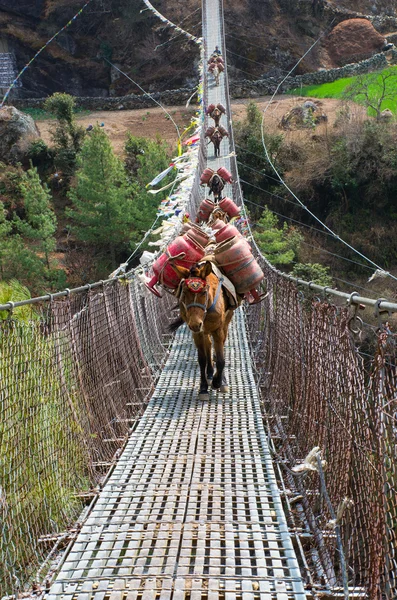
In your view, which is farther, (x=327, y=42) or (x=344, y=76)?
(x=327, y=42)

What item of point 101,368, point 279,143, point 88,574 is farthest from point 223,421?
point 279,143

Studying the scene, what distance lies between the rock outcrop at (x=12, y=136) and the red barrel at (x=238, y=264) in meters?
18.1

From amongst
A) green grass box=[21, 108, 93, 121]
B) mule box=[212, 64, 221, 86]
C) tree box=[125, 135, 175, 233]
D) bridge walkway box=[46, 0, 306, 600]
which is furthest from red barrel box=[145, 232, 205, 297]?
green grass box=[21, 108, 93, 121]

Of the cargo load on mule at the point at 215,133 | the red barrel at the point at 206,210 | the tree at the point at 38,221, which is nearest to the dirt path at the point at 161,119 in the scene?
the tree at the point at 38,221

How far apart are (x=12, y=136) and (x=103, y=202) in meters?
7.39

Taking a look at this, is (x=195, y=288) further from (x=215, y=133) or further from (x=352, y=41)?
(x=352, y=41)

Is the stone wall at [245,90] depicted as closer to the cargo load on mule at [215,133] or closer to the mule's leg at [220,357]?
the cargo load on mule at [215,133]

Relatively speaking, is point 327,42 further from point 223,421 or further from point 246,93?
point 223,421

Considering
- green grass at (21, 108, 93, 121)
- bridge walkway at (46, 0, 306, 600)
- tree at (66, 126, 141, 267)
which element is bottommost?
bridge walkway at (46, 0, 306, 600)

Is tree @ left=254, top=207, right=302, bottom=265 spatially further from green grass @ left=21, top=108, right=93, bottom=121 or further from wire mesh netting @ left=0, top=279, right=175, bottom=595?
green grass @ left=21, top=108, right=93, bottom=121

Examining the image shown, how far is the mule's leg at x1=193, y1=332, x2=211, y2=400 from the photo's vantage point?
3.54 metres

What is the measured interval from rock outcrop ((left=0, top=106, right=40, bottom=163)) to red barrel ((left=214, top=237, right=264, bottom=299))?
1806 cm

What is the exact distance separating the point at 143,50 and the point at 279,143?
37.1 feet

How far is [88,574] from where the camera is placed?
6.23 feet
